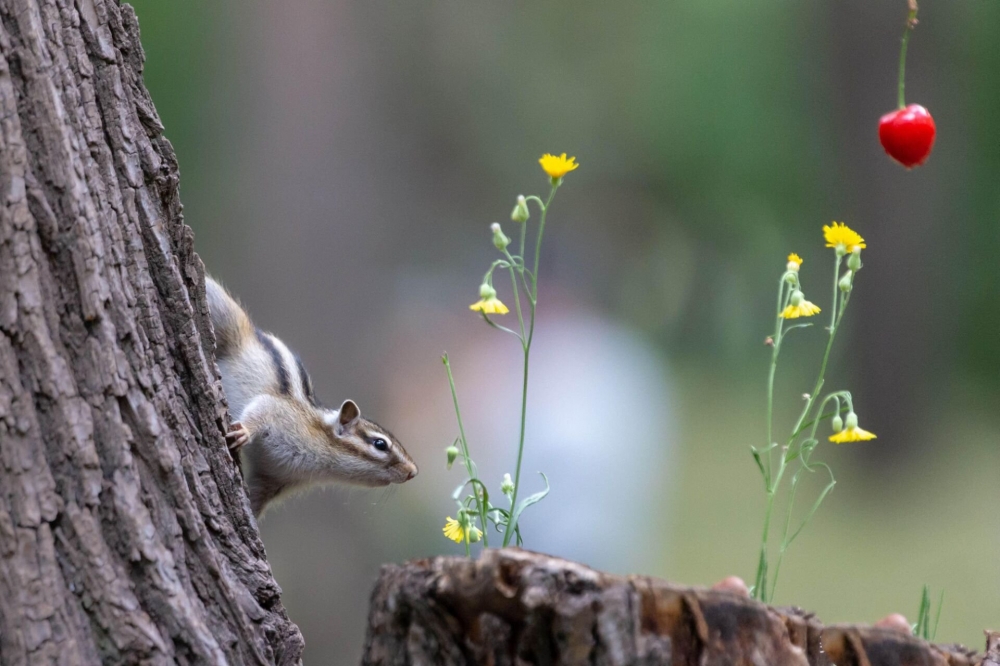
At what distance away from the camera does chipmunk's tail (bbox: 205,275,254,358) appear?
2.03 meters

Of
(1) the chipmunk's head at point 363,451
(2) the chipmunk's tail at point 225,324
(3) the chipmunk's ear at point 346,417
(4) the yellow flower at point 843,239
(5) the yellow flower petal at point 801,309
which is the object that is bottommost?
(1) the chipmunk's head at point 363,451

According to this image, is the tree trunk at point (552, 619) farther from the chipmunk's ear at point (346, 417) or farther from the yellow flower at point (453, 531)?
the chipmunk's ear at point (346, 417)

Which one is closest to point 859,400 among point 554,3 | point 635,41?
point 635,41

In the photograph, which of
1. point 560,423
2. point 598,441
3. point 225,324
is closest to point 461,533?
point 225,324

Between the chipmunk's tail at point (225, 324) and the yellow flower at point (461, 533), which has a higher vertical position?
the chipmunk's tail at point (225, 324)

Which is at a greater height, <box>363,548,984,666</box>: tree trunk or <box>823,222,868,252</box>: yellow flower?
<box>823,222,868,252</box>: yellow flower

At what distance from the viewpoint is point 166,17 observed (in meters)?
5.18

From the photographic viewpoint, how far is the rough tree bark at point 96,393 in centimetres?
108

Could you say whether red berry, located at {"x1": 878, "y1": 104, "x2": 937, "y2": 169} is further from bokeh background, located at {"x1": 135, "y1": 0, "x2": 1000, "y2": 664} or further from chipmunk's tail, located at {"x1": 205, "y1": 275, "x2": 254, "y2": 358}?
bokeh background, located at {"x1": 135, "y1": 0, "x2": 1000, "y2": 664}

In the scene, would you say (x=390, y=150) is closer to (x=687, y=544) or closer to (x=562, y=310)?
(x=562, y=310)

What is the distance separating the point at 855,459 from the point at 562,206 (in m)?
2.61

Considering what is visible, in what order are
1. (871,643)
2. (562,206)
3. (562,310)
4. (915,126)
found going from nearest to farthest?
(871,643) < (915,126) < (562,310) < (562,206)

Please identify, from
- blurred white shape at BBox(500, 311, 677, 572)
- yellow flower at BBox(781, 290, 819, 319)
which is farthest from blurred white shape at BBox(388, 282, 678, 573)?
yellow flower at BBox(781, 290, 819, 319)

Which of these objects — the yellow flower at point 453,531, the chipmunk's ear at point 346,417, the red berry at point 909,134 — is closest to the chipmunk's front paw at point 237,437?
the yellow flower at point 453,531
